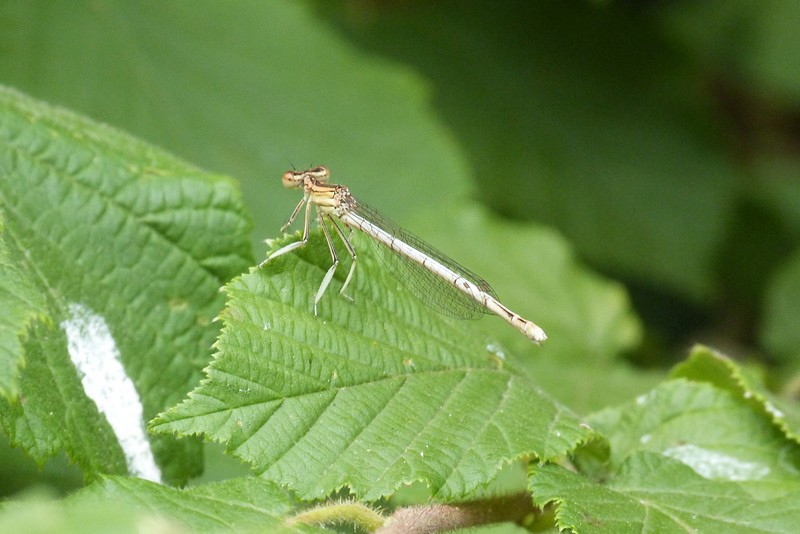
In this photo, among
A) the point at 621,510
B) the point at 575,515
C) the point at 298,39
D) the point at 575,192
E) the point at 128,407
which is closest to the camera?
the point at 575,515

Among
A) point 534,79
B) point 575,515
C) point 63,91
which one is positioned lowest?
point 575,515

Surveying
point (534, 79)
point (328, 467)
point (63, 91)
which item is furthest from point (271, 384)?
point (534, 79)

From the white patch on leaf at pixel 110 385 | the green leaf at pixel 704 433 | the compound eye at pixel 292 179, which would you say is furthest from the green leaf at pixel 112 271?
the green leaf at pixel 704 433

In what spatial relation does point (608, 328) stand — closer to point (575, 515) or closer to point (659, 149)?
point (659, 149)

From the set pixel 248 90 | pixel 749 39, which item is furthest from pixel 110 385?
pixel 749 39

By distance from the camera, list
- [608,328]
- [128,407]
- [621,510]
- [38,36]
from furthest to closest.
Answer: [608,328] → [38,36] → [128,407] → [621,510]

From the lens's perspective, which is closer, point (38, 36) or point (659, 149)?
point (38, 36)
